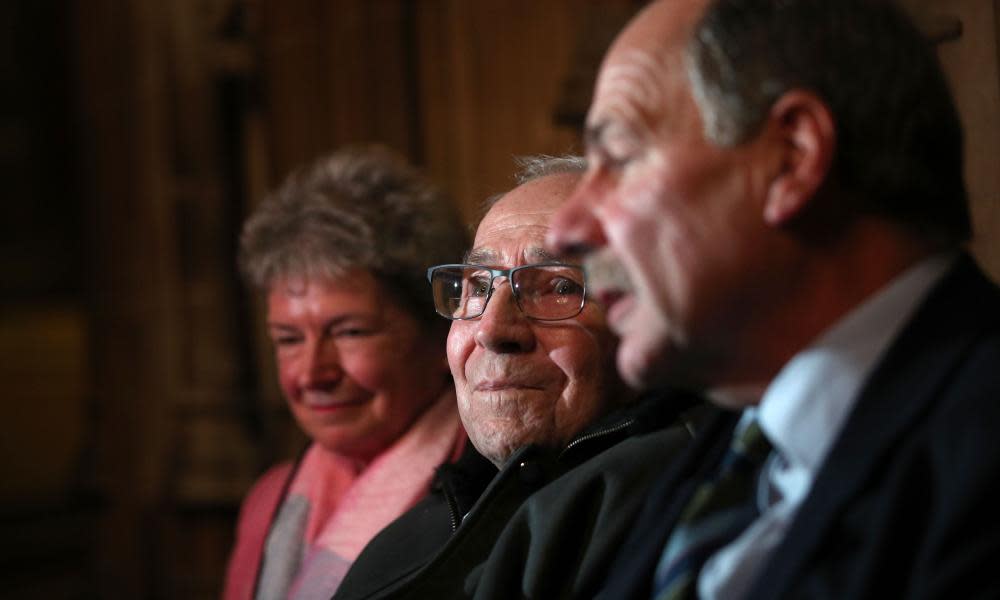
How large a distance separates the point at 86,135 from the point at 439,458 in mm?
3960

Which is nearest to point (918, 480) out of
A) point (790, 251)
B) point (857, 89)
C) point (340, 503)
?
point (790, 251)

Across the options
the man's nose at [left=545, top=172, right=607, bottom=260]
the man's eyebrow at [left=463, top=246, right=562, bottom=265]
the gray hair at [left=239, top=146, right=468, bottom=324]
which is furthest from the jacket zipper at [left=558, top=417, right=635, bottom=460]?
the gray hair at [left=239, top=146, right=468, bottom=324]

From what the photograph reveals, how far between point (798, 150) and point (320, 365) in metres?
1.81

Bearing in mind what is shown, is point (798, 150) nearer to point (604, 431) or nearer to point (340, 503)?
point (604, 431)

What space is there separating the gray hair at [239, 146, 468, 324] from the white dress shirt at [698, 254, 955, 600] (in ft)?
5.51

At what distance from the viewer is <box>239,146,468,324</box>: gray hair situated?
270cm

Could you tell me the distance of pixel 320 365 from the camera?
273 centimetres

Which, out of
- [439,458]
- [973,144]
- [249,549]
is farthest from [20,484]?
[973,144]

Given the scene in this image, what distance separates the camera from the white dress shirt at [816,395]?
109 centimetres

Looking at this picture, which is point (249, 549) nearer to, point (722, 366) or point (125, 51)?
point (722, 366)

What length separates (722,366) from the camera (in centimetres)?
118

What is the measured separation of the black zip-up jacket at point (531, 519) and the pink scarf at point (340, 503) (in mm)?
354

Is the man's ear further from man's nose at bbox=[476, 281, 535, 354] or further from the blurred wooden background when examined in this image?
the blurred wooden background

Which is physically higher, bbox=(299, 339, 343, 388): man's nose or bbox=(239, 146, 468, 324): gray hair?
bbox=(239, 146, 468, 324): gray hair
